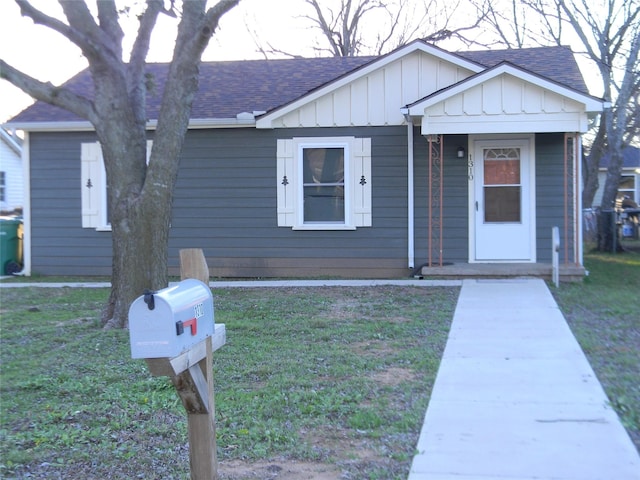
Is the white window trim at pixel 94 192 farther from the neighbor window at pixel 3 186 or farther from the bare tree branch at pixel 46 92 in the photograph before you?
the neighbor window at pixel 3 186

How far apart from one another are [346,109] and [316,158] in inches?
41.6

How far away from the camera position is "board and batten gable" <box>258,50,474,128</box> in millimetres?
13367

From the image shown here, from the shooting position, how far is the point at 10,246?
611 inches

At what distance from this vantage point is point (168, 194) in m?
8.97

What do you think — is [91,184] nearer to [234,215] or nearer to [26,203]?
[26,203]

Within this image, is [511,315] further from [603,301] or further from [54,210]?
[54,210]

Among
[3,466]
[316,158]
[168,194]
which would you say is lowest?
[3,466]

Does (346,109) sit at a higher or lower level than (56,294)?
higher

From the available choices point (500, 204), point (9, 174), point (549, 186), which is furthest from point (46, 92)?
point (9, 174)

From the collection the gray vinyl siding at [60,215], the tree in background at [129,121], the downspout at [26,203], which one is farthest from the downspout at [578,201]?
the downspout at [26,203]

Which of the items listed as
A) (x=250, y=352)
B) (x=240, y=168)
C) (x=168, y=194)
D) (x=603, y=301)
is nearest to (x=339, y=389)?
(x=250, y=352)

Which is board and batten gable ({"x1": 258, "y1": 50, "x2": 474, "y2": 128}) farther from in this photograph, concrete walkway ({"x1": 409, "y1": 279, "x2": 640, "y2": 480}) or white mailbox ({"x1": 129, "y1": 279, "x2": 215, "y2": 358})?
white mailbox ({"x1": 129, "y1": 279, "x2": 215, "y2": 358})

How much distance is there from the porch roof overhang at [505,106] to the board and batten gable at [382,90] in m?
1.22

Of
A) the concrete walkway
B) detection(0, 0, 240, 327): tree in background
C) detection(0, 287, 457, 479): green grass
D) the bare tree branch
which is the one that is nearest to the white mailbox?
detection(0, 287, 457, 479): green grass
